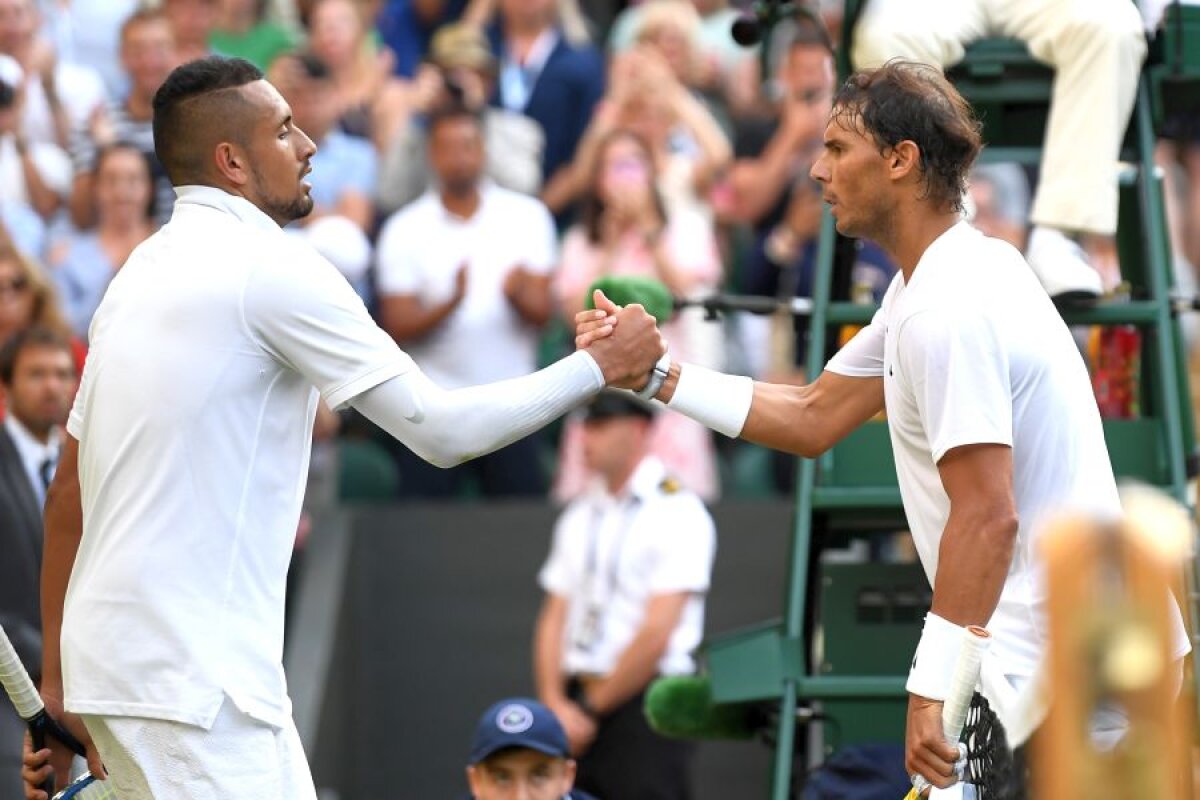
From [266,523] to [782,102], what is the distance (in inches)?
303

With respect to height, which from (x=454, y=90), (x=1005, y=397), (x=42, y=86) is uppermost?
(x=454, y=90)

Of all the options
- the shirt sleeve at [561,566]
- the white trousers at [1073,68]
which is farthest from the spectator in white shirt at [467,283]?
the white trousers at [1073,68]

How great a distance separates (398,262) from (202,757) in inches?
244

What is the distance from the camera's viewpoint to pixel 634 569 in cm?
869

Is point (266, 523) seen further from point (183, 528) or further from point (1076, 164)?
point (1076, 164)

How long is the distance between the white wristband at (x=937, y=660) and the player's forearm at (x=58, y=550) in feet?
5.93

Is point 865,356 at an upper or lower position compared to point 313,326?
upper

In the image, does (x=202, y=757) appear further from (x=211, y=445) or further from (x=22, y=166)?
(x=22, y=166)

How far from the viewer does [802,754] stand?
21.9 ft

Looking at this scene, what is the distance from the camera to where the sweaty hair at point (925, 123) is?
4.80 metres

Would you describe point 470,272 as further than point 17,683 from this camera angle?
Yes

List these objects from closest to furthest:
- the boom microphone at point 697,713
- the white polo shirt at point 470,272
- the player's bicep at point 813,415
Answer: the player's bicep at point 813,415
the boom microphone at point 697,713
the white polo shirt at point 470,272

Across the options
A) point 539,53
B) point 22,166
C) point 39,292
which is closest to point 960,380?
point 39,292

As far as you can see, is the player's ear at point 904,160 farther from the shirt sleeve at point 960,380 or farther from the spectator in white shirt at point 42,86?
the spectator in white shirt at point 42,86
